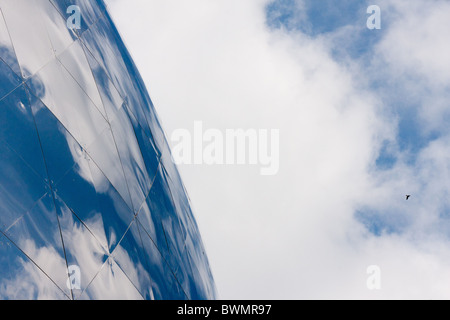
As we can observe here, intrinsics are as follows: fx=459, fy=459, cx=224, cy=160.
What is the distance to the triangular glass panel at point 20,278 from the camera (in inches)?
269

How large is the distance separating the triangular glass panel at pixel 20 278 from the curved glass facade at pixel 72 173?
0.02 m

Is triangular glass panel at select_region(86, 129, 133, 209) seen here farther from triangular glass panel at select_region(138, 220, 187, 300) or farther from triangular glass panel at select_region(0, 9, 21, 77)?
triangular glass panel at select_region(0, 9, 21, 77)

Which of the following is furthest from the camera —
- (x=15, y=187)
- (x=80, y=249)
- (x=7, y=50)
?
(x=80, y=249)

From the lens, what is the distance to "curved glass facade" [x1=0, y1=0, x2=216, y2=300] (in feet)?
25.3

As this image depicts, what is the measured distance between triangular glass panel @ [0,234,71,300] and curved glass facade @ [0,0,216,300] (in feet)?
0.06

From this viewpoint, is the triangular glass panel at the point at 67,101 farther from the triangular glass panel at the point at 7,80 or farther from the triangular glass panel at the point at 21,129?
the triangular glass panel at the point at 21,129

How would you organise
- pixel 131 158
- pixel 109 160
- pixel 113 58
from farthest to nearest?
pixel 113 58 → pixel 131 158 → pixel 109 160

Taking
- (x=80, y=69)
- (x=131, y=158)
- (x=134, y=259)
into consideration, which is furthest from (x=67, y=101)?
(x=134, y=259)

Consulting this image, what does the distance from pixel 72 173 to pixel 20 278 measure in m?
3.06

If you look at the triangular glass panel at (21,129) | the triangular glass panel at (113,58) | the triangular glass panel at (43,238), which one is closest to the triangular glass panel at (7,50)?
the triangular glass panel at (21,129)

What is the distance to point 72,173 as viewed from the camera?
972 centimetres

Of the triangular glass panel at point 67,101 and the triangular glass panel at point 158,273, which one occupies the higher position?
the triangular glass panel at point 67,101

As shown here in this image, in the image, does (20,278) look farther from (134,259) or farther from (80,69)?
(80,69)
